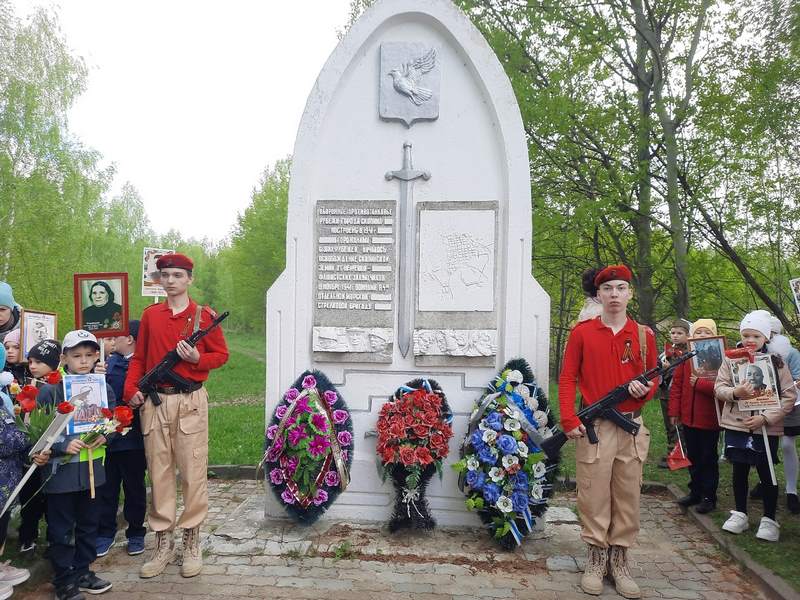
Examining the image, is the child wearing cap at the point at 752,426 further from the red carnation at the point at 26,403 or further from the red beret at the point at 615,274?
the red carnation at the point at 26,403

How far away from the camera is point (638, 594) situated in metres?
3.87

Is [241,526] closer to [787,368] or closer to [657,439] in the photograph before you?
[787,368]

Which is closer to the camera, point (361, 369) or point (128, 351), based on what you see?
point (128, 351)

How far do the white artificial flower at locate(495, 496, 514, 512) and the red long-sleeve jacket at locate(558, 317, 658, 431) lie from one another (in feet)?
3.31

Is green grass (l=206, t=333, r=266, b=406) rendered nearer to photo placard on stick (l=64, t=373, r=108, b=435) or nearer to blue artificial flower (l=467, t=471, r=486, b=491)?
blue artificial flower (l=467, t=471, r=486, b=491)

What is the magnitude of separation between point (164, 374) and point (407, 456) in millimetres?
2086

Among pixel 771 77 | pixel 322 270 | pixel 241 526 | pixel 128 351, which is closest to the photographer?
pixel 128 351

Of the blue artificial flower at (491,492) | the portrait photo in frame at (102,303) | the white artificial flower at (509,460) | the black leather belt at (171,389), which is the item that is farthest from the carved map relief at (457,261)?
the portrait photo in frame at (102,303)

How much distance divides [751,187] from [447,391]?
5.68 meters

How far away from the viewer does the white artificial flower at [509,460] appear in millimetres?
4645

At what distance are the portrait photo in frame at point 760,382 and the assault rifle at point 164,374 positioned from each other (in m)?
4.26

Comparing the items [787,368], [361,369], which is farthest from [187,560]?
[787,368]

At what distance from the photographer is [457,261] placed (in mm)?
5355

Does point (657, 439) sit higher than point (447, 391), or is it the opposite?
point (447, 391)
